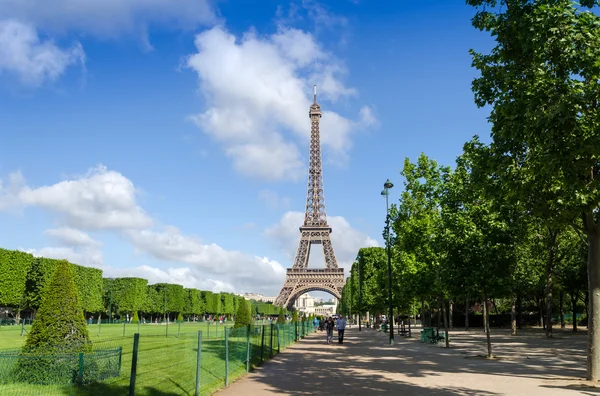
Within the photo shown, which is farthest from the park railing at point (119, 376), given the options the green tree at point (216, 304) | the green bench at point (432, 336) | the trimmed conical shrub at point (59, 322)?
the green tree at point (216, 304)

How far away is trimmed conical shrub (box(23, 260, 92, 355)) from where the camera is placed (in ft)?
41.2

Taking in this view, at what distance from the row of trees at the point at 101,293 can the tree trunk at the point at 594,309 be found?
2287 cm

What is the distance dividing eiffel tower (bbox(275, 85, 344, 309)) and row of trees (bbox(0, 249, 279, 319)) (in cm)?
1583

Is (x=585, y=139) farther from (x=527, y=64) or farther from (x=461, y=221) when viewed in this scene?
(x=461, y=221)

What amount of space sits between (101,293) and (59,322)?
59.5 meters

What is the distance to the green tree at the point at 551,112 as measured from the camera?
12352 millimetres

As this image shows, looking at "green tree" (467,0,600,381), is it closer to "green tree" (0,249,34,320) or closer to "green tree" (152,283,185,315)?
"green tree" (0,249,34,320)

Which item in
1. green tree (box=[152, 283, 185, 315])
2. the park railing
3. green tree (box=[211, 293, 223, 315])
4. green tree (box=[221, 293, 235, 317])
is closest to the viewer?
the park railing

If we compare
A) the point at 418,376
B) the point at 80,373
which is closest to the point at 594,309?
the point at 418,376

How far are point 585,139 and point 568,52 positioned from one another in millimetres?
2301

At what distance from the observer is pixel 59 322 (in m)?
12.8

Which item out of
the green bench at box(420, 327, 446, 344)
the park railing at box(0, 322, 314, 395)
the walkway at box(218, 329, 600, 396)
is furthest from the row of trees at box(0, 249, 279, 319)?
the green bench at box(420, 327, 446, 344)

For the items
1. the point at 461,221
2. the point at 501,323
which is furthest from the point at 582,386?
the point at 501,323

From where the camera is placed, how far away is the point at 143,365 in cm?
1680
